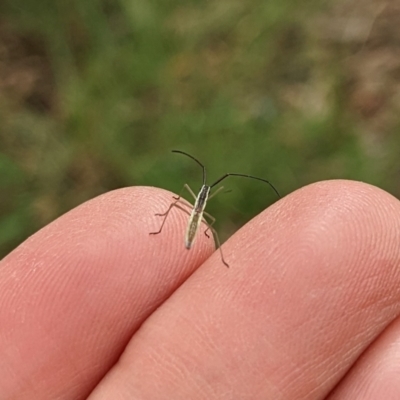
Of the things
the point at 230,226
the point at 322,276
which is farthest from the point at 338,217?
the point at 230,226

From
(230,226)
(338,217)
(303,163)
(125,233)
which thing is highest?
(338,217)

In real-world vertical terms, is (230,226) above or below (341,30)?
below

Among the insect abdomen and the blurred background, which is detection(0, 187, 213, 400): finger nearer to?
the insect abdomen

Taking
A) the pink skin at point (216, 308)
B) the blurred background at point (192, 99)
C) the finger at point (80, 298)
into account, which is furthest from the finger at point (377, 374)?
the blurred background at point (192, 99)

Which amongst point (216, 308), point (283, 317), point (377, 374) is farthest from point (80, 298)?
point (377, 374)

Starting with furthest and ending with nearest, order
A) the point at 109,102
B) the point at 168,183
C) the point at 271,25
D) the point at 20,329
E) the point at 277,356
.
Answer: the point at 271,25 < the point at 109,102 < the point at 168,183 < the point at 20,329 < the point at 277,356

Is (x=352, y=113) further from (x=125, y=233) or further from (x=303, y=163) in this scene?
(x=125, y=233)

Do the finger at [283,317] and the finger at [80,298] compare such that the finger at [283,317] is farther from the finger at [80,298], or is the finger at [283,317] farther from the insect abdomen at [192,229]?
the insect abdomen at [192,229]
